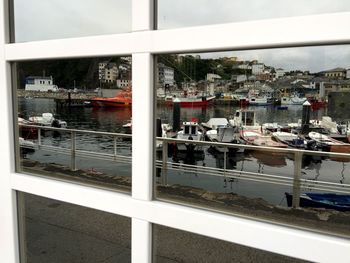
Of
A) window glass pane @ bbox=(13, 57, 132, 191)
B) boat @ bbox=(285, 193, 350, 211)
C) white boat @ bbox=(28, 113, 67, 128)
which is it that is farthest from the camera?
boat @ bbox=(285, 193, 350, 211)

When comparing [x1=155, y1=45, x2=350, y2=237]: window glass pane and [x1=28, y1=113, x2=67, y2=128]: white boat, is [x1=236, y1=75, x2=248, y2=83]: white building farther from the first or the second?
[x1=28, y1=113, x2=67, y2=128]: white boat

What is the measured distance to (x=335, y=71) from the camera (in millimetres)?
729

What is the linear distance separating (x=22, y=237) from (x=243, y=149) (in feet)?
3.42

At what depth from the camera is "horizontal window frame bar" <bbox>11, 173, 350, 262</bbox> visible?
0.67 m

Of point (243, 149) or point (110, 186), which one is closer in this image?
point (110, 186)

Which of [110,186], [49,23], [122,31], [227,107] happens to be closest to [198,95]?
[227,107]

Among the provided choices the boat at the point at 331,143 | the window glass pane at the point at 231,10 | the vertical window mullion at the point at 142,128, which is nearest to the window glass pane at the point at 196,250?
the vertical window mullion at the point at 142,128

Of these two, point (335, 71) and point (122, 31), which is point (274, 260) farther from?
point (122, 31)

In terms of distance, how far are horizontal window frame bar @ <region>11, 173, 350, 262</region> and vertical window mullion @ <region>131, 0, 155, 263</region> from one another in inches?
1.5

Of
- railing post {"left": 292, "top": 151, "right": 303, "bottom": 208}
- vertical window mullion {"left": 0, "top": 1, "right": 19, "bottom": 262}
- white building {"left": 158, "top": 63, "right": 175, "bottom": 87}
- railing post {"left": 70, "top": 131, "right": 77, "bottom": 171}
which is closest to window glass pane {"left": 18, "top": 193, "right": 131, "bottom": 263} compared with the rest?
vertical window mullion {"left": 0, "top": 1, "right": 19, "bottom": 262}

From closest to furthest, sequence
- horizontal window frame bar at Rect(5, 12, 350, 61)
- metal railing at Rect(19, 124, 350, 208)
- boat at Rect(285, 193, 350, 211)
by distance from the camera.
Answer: horizontal window frame bar at Rect(5, 12, 350, 61)
metal railing at Rect(19, 124, 350, 208)
boat at Rect(285, 193, 350, 211)

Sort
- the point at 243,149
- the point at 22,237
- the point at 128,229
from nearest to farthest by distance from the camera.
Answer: the point at 128,229
the point at 22,237
the point at 243,149

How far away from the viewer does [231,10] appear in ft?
2.55

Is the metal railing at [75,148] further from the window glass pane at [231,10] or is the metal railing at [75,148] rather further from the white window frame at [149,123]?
the window glass pane at [231,10]
